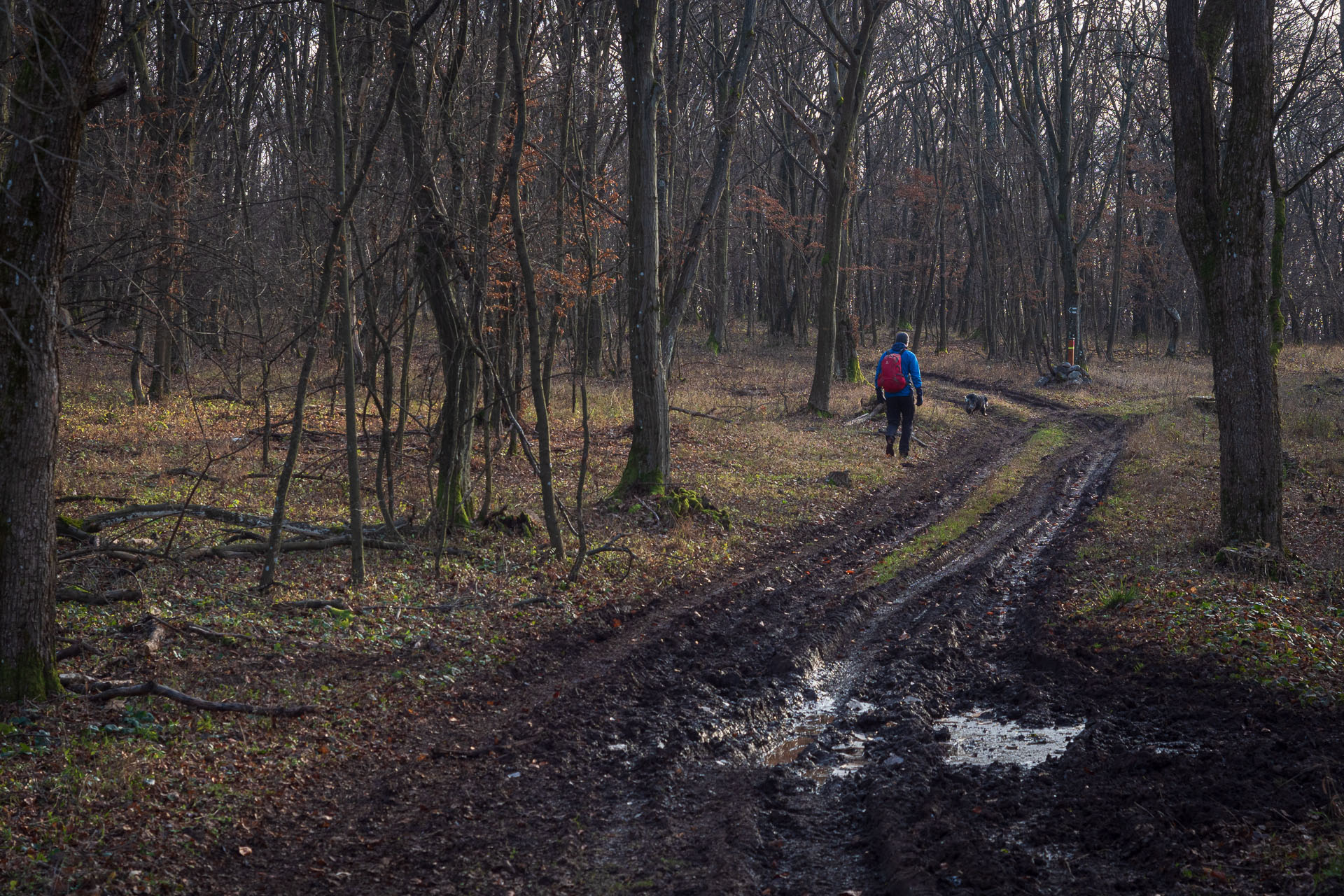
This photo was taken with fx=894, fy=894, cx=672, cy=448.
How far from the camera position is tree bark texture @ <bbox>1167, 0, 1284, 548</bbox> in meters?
8.95

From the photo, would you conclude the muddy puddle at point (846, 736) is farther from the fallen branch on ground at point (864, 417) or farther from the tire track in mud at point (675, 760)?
the fallen branch on ground at point (864, 417)

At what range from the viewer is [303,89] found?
83.8 feet

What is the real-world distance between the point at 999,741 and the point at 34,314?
20.6 feet

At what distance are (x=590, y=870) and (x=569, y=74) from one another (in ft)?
37.8

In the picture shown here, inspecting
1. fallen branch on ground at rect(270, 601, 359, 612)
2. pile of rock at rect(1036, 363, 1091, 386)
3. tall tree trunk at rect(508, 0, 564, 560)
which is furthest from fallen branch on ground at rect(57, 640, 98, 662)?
pile of rock at rect(1036, 363, 1091, 386)

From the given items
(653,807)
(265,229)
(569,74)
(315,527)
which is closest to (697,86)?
(265,229)

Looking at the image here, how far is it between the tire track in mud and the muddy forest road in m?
0.02

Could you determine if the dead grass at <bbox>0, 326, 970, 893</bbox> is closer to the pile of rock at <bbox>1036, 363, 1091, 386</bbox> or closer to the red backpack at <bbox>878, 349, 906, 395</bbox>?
the red backpack at <bbox>878, 349, 906, 395</bbox>

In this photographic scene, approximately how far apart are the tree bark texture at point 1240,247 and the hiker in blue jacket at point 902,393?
21.2 ft

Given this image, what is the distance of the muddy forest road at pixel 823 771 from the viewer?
4113 mm

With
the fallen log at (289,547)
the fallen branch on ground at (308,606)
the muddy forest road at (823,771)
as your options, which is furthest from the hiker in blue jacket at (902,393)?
the fallen branch on ground at (308,606)

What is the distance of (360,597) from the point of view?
26.0ft

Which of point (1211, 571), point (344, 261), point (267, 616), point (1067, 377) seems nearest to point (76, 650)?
point (267, 616)

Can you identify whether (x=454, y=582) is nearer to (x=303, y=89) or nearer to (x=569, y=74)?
(x=569, y=74)
